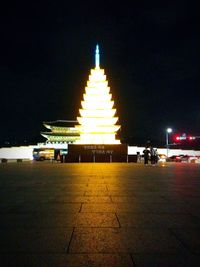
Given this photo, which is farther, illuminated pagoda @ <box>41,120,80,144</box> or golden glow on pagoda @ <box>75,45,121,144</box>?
illuminated pagoda @ <box>41,120,80,144</box>

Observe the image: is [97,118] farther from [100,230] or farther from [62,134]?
[100,230]

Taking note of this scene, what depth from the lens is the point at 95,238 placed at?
5.43 m

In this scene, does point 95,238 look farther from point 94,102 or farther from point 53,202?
point 94,102

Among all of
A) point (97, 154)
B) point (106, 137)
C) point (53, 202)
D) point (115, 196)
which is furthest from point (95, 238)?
point (106, 137)

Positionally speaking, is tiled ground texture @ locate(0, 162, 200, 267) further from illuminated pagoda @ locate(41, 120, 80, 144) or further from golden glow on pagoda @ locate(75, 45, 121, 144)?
illuminated pagoda @ locate(41, 120, 80, 144)

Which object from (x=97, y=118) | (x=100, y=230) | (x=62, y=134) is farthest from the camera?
(x=62, y=134)

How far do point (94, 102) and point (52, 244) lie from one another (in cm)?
5532

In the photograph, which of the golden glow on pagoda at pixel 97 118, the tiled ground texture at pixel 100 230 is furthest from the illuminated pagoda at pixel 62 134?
the tiled ground texture at pixel 100 230

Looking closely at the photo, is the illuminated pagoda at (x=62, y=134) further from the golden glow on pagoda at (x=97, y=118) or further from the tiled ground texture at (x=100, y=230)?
the tiled ground texture at (x=100, y=230)

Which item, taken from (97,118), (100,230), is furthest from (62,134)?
(100,230)

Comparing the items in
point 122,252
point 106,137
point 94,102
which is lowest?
point 122,252

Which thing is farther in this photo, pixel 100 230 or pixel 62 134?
pixel 62 134

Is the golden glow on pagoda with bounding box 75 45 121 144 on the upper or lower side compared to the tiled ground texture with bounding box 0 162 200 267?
upper

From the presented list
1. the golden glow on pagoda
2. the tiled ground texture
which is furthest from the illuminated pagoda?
the tiled ground texture
